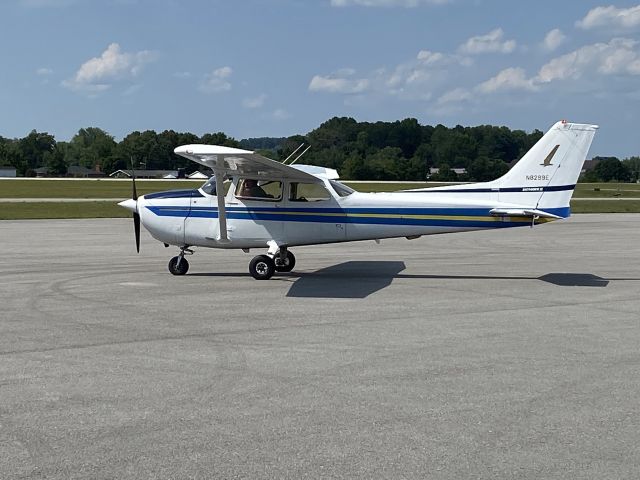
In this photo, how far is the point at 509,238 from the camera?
24.2 metres

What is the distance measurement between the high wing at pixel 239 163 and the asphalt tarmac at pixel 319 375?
1969 mm

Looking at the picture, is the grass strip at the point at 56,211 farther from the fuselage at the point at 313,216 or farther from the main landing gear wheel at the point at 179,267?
the fuselage at the point at 313,216

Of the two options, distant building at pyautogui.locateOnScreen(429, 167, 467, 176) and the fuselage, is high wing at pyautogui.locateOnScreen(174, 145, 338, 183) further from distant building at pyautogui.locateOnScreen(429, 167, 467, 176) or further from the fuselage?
distant building at pyautogui.locateOnScreen(429, 167, 467, 176)

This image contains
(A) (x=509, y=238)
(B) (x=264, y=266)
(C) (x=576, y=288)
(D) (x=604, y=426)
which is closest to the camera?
(D) (x=604, y=426)

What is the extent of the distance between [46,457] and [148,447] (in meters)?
0.65

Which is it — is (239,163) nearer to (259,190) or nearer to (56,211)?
(259,190)

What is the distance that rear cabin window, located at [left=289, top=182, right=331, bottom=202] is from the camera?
14.1 meters

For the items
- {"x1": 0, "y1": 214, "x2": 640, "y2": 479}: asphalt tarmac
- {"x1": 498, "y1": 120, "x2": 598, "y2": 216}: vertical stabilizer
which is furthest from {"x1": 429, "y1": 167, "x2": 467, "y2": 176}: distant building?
{"x1": 0, "y1": 214, "x2": 640, "y2": 479}: asphalt tarmac

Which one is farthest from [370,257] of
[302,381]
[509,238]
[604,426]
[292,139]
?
[292,139]

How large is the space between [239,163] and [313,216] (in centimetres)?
173

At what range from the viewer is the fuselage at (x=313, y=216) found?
45.0 feet

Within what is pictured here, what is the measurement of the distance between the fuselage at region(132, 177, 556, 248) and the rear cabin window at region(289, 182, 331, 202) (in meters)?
A: 0.02

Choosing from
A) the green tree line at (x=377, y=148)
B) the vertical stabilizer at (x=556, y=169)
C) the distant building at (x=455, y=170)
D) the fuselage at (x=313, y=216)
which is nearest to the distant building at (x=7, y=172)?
the green tree line at (x=377, y=148)

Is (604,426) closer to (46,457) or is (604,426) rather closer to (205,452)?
(205,452)
